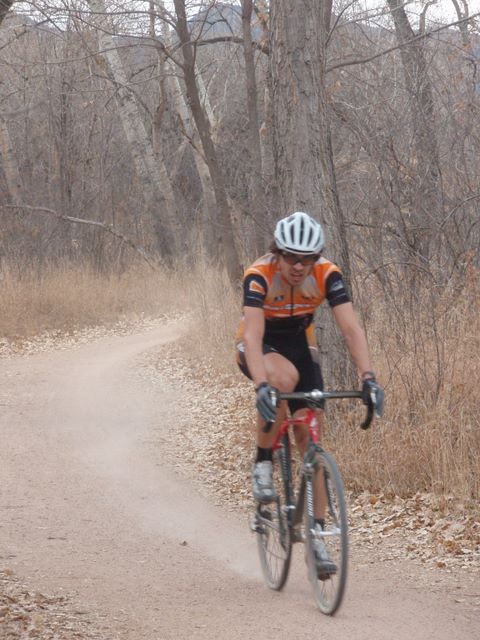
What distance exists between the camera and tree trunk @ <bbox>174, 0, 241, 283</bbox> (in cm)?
1597

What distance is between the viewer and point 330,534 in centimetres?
501

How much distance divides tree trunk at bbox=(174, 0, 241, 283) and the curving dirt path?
540cm

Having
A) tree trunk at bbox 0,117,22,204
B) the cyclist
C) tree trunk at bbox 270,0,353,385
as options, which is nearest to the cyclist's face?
the cyclist

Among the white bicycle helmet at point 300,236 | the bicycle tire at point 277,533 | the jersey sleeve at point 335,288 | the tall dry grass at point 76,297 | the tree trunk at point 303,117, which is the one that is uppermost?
the tree trunk at point 303,117

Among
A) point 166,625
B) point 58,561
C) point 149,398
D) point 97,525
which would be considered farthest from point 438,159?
point 166,625

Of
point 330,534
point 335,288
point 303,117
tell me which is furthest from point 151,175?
point 330,534

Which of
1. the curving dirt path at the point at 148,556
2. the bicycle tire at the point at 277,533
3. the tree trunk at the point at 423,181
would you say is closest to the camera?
the curving dirt path at the point at 148,556

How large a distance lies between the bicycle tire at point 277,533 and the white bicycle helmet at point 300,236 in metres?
1.18

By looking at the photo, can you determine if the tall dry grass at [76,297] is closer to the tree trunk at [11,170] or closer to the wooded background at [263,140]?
the wooded background at [263,140]

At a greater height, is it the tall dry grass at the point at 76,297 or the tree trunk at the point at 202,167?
the tree trunk at the point at 202,167

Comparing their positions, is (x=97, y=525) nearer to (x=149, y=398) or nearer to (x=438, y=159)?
(x=149, y=398)

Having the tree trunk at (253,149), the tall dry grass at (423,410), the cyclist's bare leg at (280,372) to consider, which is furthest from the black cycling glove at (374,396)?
the tree trunk at (253,149)

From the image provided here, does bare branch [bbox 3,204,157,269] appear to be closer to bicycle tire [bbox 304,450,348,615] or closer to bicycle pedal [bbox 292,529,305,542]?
bicycle pedal [bbox 292,529,305,542]

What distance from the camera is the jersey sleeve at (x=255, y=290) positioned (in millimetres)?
5230
